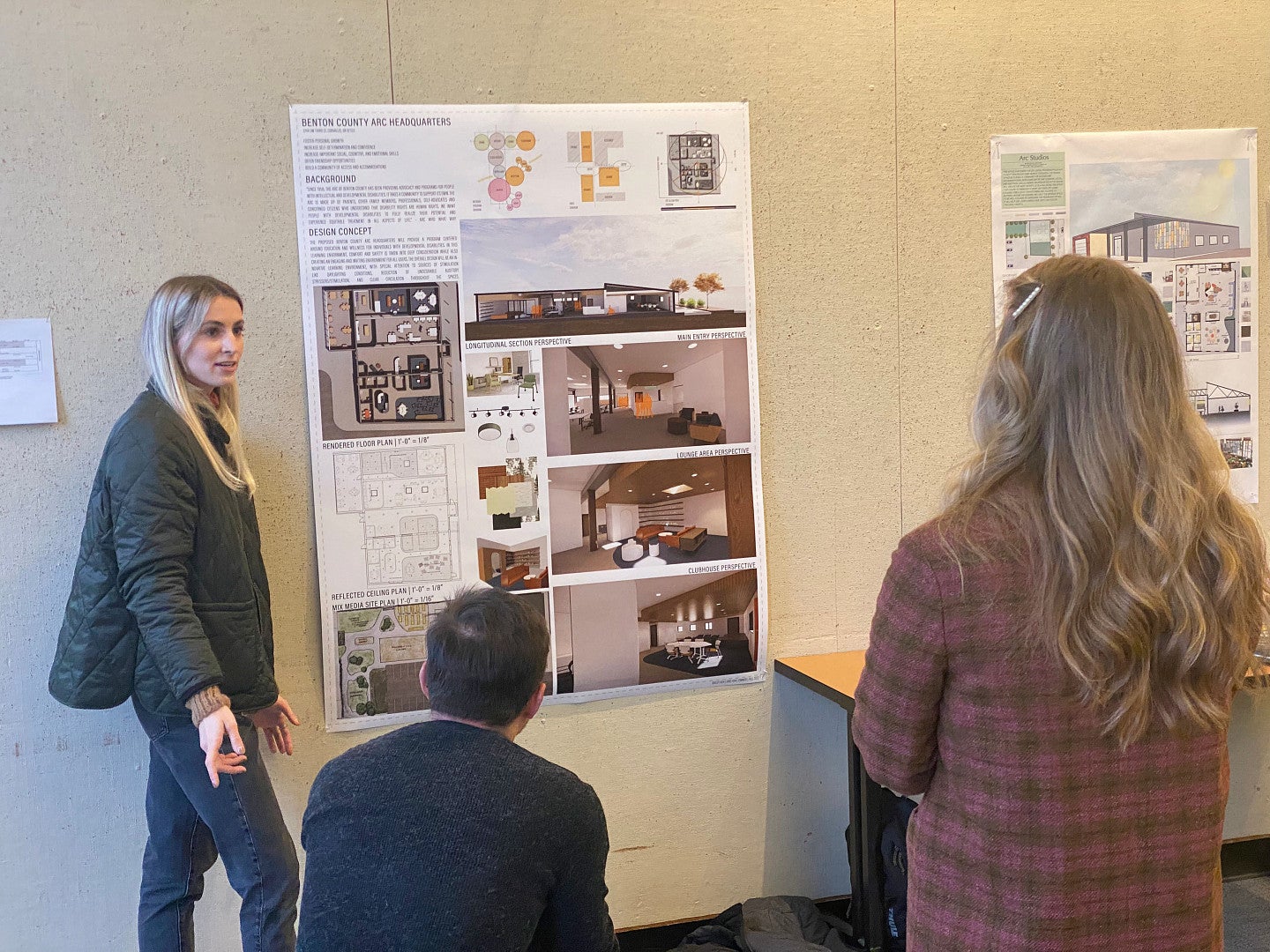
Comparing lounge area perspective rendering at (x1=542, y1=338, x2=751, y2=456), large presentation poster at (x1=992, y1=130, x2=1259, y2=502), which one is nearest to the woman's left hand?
lounge area perspective rendering at (x1=542, y1=338, x2=751, y2=456)

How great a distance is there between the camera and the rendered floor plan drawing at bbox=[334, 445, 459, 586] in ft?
8.28

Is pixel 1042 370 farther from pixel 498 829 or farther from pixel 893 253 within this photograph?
pixel 893 253

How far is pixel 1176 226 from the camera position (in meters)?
2.96

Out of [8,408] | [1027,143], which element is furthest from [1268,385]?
[8,408]

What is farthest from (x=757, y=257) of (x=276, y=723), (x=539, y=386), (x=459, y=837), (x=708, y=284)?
(x=459, y=837)

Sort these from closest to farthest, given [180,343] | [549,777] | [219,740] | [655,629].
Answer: [549,777] < [219,740] < [180,343] < [655,629]

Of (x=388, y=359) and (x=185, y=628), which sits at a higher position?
(x=388, y=359)

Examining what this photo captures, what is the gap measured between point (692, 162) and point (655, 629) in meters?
1.20

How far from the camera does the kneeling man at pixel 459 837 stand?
47.2 inches

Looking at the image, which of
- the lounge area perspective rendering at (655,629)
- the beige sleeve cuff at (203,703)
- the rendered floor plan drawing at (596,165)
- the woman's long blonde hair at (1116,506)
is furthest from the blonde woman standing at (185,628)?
the woman's long blonde hair at (1116,506)

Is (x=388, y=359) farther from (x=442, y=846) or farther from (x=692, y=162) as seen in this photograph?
(x=442, y=846)

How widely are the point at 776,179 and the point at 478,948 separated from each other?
2.08 metres

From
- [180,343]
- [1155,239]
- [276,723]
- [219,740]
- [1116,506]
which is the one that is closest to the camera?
[1116,506]

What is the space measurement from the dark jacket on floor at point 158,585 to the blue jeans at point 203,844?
100 mm
